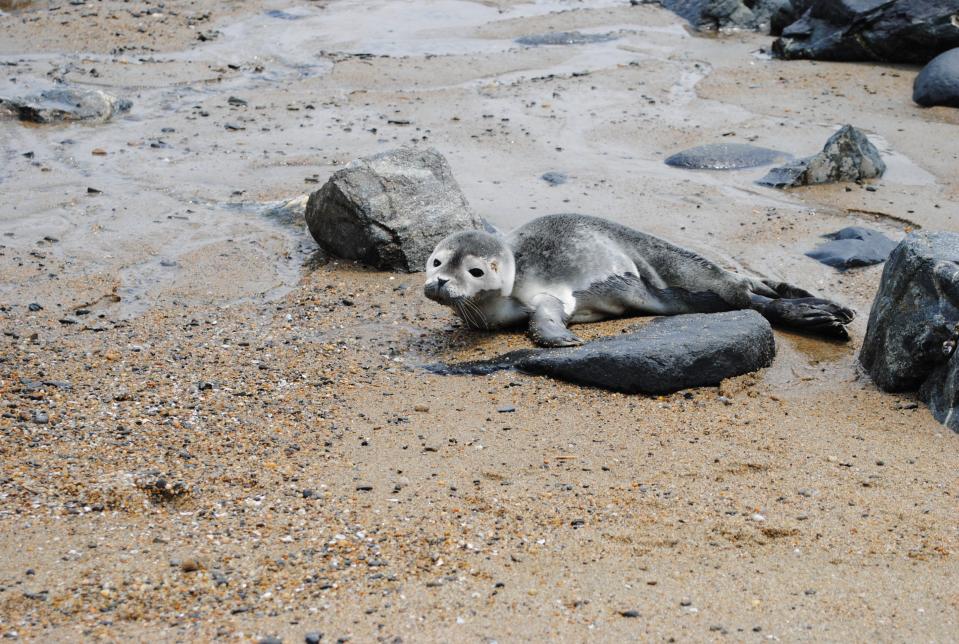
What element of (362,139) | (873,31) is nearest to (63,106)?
(362,139)

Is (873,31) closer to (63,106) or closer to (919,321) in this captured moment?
(919,321)

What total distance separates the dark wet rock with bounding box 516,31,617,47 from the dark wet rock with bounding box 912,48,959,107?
14.1ft

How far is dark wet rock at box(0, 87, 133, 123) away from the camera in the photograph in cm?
1015

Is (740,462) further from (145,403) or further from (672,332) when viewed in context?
(145,403)

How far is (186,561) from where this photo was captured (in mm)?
3531

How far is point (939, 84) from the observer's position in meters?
10.7

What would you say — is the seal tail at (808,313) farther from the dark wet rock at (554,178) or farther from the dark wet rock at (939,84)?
the dark wet rock at (939,84)

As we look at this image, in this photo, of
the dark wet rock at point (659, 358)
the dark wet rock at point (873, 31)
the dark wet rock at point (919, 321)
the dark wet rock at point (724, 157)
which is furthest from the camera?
the dark wet rock at point (873, 31)

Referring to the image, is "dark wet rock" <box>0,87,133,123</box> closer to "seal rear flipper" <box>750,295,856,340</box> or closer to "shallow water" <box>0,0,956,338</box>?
"shallow water" <box>0,0,956,338</box>

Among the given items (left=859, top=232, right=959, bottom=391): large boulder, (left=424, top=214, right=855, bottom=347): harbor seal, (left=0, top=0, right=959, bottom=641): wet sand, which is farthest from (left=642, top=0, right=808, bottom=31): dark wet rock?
(left=859, top=232, right=959, bottom=391): large boulder

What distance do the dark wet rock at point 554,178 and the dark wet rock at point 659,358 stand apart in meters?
3.31

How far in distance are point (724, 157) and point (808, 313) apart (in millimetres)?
3619

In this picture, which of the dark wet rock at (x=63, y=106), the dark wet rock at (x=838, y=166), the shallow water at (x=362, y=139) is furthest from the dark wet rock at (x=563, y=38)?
the dark wet rock at (x=838, y=166)

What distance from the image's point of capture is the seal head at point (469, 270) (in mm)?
5516
